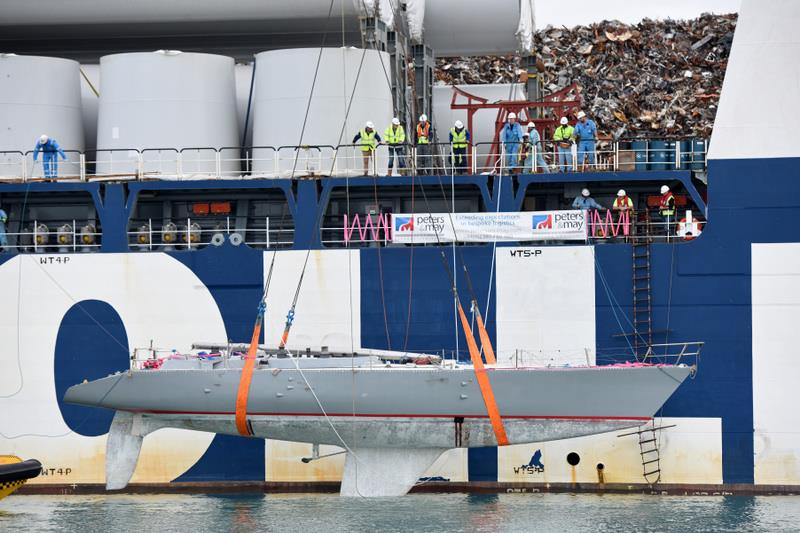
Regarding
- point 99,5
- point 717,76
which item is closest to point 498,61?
point 717,76

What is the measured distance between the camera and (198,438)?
27.5m

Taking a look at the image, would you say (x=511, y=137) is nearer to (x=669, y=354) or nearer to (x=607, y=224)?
(x=607, y=224)

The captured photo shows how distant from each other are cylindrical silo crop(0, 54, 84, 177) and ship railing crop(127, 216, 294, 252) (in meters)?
2.83

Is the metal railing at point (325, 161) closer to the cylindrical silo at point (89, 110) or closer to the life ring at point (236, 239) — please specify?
the life ring at point (236, 239)

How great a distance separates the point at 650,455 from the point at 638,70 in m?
25.0

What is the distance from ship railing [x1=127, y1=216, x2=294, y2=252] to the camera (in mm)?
28141

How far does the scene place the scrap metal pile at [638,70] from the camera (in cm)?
4628

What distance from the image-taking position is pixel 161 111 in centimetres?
3061

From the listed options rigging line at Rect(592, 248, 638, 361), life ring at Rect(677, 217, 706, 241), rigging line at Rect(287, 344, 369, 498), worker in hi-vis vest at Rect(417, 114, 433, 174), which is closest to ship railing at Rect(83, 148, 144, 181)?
worker in hi-vis vest at Rect(417, 114, 433, 174)

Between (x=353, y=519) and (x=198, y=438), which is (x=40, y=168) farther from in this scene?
(x=353, y=519)

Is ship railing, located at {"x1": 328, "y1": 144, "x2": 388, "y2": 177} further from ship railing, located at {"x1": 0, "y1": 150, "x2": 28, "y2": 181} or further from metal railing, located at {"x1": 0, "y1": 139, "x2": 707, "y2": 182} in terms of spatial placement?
ship railing, located at {"x1": 0, "y1": 150, "x2": 28, "y2": 181}

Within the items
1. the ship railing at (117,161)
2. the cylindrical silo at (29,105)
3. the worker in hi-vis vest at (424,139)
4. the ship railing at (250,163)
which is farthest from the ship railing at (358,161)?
the cylindrical silo at (29,105)

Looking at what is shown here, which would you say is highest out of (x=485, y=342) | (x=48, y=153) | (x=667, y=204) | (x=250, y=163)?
(x=48, y=153)

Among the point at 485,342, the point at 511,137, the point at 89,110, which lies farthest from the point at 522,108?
the point at 89,110
